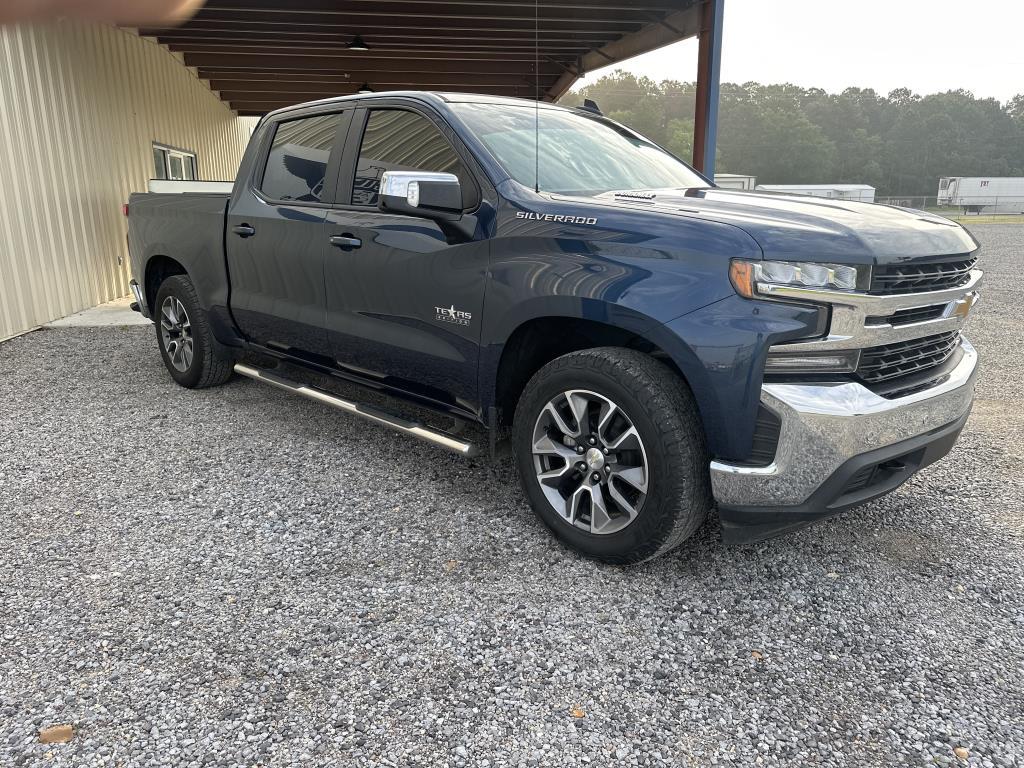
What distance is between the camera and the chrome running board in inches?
134

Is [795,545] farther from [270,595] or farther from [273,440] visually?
[273,440]

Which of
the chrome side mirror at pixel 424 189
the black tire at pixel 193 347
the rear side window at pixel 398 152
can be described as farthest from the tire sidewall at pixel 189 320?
the chrome side mirror at pixel 424 189

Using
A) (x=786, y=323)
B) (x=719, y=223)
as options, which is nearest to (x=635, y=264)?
(x=719, y=223)

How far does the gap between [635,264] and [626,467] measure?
765 mm

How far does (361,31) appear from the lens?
456 inches

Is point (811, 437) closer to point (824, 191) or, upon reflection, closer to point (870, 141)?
point (824, 191)

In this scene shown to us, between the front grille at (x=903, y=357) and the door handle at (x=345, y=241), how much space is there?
237cm

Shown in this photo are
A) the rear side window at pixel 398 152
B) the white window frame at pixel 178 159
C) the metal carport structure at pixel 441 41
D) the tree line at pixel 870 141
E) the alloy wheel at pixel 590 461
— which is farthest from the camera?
the tree line at pixel 870 141

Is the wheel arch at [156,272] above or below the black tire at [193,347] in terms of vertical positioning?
above

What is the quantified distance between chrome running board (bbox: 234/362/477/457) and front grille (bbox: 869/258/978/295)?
5.74 ft

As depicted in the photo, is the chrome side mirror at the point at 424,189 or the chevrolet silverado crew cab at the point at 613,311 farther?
the chrome side mirror at the point at 424,189

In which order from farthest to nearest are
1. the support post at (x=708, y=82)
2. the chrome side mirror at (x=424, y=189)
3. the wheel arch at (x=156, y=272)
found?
the support post at (x=708, y=82)
the wheel arch at (x=156, y=272)
the chrome side mirror at (x=424, y=189)

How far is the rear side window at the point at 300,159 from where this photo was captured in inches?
163

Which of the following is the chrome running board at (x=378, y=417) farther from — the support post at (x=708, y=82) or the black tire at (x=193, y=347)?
the support post at (x=708, y=82)
